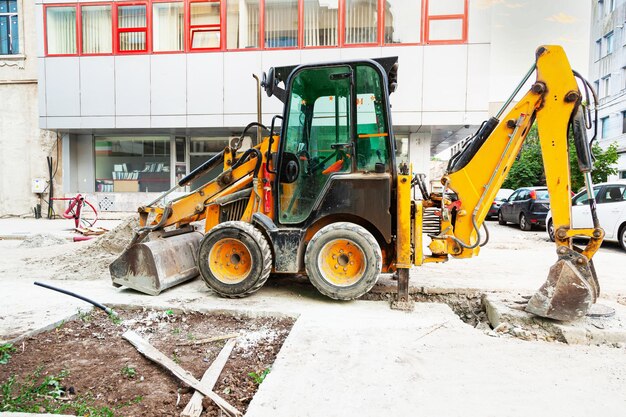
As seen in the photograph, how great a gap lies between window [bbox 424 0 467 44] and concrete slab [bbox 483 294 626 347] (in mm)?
12307

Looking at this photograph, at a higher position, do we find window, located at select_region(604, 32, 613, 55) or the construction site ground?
window, located at select_region(604, 32, 613, 55)

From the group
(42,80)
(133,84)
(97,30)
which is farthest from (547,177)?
(42,80)

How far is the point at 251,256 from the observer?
505 cm

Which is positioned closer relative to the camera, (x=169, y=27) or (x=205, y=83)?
(x=205, y=83)

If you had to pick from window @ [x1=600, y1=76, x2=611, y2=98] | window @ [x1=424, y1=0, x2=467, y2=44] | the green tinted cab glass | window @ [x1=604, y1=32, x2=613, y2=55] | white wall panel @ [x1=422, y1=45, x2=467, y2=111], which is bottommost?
the green tinted cab glass

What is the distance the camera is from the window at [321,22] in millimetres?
15281

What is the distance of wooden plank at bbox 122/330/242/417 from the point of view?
2.76m

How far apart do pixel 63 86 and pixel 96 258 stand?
1215 centimetres

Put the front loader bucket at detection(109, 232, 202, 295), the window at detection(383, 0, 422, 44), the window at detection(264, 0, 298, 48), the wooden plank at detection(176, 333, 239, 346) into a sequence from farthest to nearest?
the window at detection(264, 0, 298, 48), the window at detection(383, 0, 422, 44), the front loader bucket at detection(109, 232, 202, 295), the wooden plank at detection(176, 333, 239, 346)

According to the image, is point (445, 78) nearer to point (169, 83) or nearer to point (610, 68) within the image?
point (169, 83)

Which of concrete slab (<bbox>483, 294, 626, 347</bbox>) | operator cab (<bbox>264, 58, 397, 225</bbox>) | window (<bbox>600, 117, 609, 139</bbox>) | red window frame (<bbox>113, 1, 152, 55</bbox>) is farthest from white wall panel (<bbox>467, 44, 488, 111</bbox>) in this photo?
window (<bbox>600, 117, 609, 139</bbox>)

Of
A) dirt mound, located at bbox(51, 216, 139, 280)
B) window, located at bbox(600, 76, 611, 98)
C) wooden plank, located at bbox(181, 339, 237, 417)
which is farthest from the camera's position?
window, located at bbox(600, 76, 611, 98)

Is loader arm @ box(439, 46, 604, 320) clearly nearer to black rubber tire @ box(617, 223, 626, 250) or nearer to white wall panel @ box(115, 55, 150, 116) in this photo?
black rubber tire @ box(617, 223, 626, 250)

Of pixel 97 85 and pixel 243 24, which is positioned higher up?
pixel 243 24
